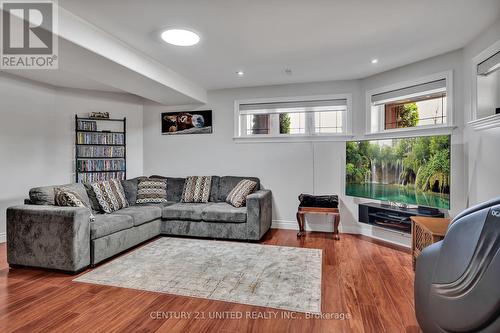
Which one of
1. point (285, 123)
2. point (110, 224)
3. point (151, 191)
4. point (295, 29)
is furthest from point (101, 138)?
point (295, 29)

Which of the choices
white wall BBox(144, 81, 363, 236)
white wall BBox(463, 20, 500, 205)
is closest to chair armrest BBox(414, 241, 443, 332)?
white wall BBox(463, 20, 500, 205)

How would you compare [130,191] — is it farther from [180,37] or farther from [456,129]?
[456,129]

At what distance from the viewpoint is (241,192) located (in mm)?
4199

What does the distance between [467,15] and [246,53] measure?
6.96ft

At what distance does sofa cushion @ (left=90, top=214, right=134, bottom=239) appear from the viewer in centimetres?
297

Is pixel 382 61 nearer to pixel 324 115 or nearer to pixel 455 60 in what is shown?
pixel 455 60

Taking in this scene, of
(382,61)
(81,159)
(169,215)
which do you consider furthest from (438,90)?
(81,159)

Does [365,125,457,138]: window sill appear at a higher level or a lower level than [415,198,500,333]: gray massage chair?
higher

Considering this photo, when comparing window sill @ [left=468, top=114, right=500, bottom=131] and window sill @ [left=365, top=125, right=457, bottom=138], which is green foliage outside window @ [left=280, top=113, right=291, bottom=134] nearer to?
window sill @ [left=365, top=125, right=457, bottom=138]

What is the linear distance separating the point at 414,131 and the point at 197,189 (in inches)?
127

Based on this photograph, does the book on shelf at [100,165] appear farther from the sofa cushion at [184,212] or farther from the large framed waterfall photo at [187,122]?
the sofa cushion at [184,212]

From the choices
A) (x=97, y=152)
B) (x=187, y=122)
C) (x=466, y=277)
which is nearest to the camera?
(x=466, y=277)

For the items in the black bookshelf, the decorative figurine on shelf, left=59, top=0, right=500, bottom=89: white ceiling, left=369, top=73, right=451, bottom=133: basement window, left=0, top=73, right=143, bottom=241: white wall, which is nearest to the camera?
left=59, top=0, right=500, bottom=89: white ceiling

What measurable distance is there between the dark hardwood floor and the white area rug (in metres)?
0.11
